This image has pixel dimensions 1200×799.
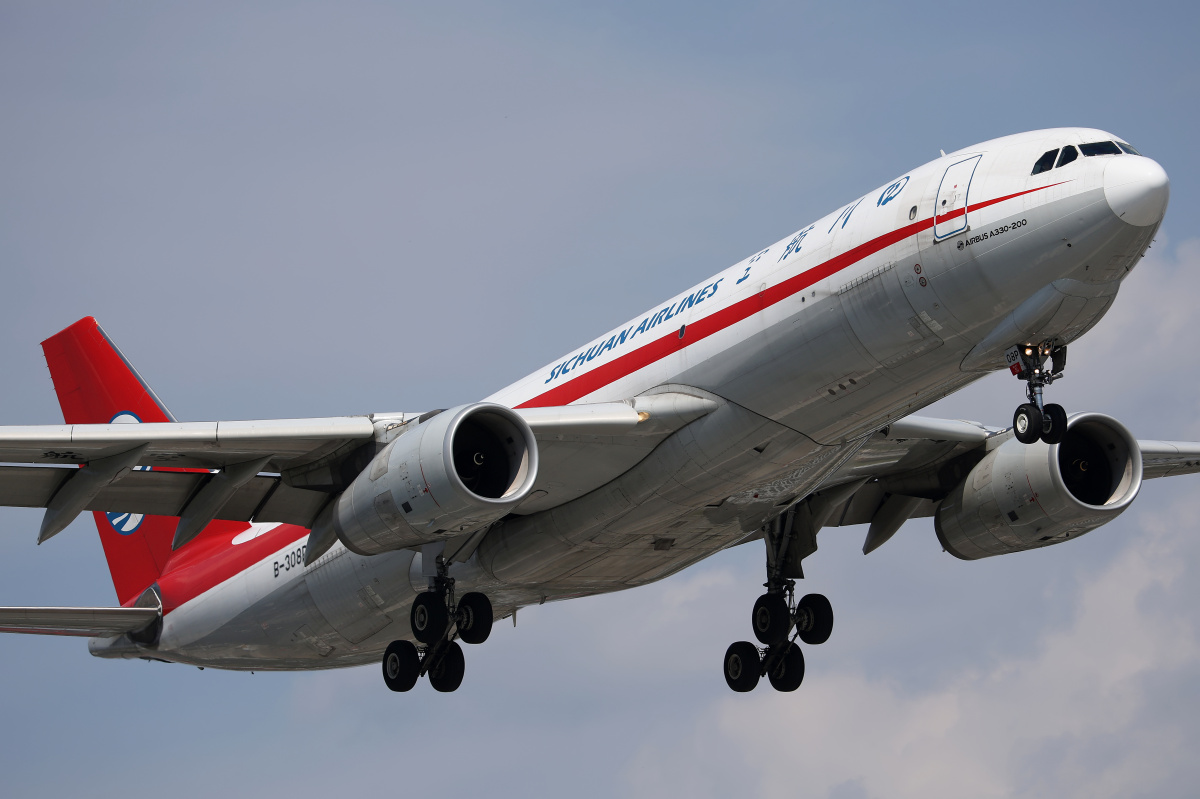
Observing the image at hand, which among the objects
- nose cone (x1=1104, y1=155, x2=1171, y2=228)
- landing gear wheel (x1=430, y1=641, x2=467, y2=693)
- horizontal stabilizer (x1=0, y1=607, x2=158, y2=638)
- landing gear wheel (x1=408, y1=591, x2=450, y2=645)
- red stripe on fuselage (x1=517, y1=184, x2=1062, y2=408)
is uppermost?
horizontal stabilizer (x1=0, y1=607, x2=158, y2=638)

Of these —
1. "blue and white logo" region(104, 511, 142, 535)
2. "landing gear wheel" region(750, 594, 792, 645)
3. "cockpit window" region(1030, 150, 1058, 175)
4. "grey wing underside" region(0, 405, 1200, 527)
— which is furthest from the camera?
"blue and white logo" region(104, 511, 142, 535)

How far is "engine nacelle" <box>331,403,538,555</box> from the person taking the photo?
19.7 m

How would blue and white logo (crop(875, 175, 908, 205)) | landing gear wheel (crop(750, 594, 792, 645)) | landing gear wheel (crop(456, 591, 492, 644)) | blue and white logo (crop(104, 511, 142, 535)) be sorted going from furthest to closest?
blue and white logo (crop(104, 511, 142, 535))
landing gear wheel (crop(750, 594, 792, 645))
landing gear wheel (crop(456, 591, 492, 644))
blue and white logo (crop(875, 175, 908, 205))

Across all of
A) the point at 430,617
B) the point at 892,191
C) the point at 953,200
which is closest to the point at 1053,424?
the point at 953,200

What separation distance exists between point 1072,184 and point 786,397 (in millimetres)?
4680

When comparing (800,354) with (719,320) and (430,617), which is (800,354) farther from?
(430,617)

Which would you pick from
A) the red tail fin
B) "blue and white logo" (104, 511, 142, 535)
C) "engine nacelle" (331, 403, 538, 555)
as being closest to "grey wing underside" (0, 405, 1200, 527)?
"engine nacelle" (331, 403, 538, 555)

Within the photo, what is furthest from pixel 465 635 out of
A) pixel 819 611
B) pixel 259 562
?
pixel 819 611

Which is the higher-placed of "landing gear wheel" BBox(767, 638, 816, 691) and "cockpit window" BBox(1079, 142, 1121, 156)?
"cockpit window" BBox(1079, 142, 1121, 156)

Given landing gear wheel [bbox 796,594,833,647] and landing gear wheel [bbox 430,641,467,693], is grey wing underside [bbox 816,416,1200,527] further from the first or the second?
landing gear wheel [bbox 430,641,467,693]

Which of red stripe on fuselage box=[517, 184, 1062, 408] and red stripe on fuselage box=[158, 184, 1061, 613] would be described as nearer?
red stripe on fuselage box=[517, 184, 1062, 408]

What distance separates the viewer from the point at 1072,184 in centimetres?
1753

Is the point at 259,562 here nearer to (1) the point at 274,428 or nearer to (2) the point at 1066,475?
(1) the point at 274,428

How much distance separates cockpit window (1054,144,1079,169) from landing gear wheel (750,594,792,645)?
11.1 meters
